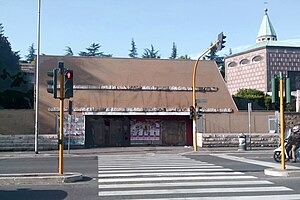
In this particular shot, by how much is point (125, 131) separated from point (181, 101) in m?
4.86

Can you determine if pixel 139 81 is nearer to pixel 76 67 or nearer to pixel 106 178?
pixel 76 67

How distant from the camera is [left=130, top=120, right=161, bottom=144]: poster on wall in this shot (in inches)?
1281

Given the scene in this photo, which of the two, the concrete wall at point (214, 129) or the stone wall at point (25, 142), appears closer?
the stone wall at point (25, 142)

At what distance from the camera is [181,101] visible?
32.8 metres

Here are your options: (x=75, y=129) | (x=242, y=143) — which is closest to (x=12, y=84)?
(x=75, y=129)

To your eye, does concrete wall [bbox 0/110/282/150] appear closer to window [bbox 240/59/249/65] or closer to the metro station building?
the metro station building

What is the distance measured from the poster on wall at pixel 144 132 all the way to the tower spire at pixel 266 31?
43272 mm

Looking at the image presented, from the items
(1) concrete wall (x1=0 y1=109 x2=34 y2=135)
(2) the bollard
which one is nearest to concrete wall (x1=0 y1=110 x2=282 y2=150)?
(1) concrete wall (x1=0 y1=109 x2=34 y2=135)

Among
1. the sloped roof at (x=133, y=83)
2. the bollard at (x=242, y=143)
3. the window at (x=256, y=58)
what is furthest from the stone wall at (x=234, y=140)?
the window at (x=256, y=58)

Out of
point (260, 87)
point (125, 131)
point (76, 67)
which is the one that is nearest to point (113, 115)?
point (125, 131)

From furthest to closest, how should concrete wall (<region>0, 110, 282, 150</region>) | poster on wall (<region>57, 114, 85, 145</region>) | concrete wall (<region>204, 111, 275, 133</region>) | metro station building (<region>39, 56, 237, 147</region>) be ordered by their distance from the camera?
concrete wall (<region>204, 111, 275, 133</region>) → metro station building (<region>39, 56, 237, 147</region>) → poster on wall (<region>57, 114, 85, 145</region>) → concrete wall (<region>0, 110, 282, 150</region>)

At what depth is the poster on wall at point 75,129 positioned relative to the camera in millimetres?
30406

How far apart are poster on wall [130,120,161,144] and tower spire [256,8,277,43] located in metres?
43.3

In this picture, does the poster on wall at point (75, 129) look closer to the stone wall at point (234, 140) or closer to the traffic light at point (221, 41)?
the stone wall at point (234, 140)
